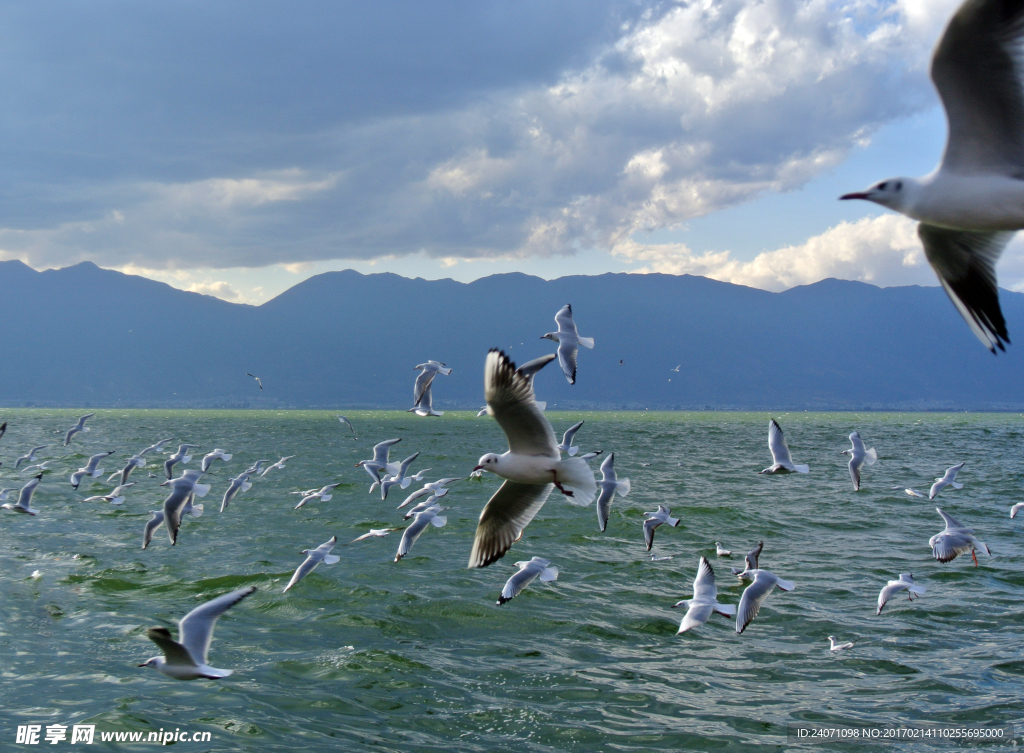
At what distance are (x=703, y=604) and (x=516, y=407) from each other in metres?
4.65

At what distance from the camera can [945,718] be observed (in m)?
9.21

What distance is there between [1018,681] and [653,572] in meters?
6.85

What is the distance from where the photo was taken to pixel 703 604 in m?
10.2

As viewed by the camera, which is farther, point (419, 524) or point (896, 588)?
point (419, 524)

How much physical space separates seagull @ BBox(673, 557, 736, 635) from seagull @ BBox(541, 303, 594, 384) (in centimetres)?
325

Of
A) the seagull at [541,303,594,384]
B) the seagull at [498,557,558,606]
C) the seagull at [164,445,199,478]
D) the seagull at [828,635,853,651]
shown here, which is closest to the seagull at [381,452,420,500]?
the seagull at [164,445,199,478]

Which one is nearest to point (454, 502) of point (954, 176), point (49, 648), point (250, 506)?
point (250, 506)

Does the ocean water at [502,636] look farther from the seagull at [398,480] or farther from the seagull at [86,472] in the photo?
the seagull at [398,480]

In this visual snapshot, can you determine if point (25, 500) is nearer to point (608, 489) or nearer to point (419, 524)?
point (419, 524)

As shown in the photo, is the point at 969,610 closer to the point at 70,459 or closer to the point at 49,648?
the point at 49,648

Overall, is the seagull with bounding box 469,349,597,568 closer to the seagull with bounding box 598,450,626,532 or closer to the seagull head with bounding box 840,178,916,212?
the seagull head with bounding box 840,178,916,212

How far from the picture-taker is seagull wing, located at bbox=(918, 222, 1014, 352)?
525cm

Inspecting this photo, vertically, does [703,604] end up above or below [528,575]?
below

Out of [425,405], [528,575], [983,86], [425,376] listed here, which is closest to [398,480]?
[425,405]
